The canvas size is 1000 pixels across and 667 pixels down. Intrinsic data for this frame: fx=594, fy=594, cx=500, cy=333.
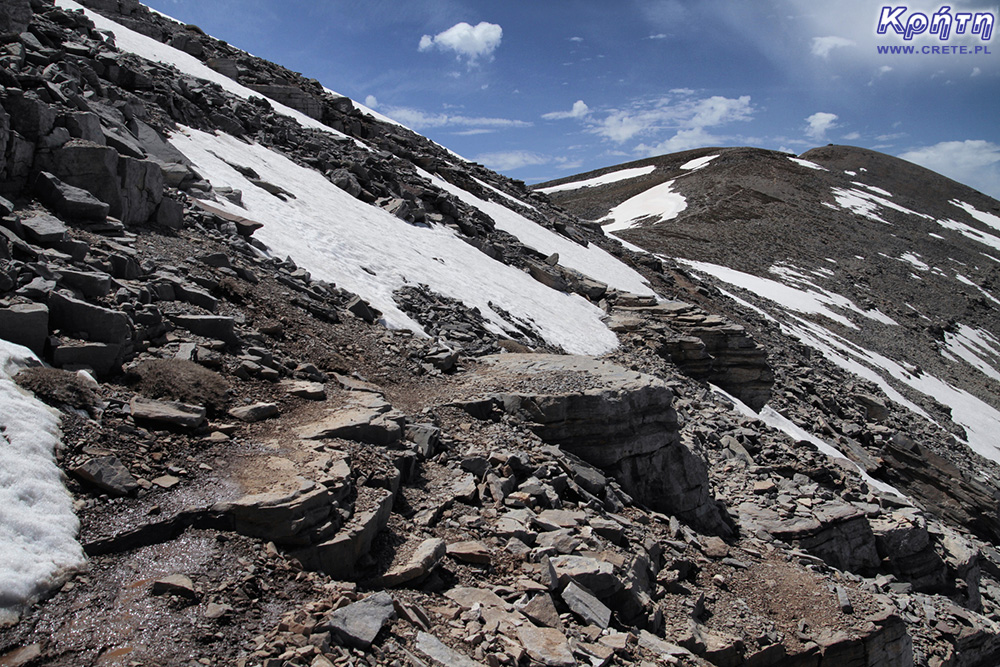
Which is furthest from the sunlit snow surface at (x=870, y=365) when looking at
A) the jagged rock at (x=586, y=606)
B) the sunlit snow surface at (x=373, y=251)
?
the jagged rock at (x=586, y=606)

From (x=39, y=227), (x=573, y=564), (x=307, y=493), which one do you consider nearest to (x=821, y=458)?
(x=573, y=564)

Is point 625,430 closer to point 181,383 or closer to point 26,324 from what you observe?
point 181,383

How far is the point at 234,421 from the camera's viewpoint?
7.21 metres

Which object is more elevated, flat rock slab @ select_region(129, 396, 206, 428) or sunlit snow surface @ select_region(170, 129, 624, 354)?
sunlit snow surface @ select_region(170, 129, 624, 354)

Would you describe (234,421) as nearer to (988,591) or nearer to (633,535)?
(633,535)

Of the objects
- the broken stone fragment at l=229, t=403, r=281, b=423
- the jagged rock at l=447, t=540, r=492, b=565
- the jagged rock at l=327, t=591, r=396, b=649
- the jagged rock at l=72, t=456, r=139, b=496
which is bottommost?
the jagged rock at l=447, t=540, r=492, b=565

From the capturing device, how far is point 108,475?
5.34 metres

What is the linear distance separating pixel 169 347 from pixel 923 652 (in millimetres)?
13706

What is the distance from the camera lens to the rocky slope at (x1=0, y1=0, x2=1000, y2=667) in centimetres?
510

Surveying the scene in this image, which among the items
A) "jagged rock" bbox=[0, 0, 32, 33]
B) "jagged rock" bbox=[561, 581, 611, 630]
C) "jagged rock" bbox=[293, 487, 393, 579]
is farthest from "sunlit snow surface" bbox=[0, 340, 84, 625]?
"jagged rock" bbox=[0, 0, 32, 33]

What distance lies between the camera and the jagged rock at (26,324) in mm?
6242

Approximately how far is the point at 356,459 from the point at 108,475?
8.83ft

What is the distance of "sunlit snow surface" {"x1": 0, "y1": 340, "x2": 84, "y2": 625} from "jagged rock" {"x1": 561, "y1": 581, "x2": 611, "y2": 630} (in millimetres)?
4543

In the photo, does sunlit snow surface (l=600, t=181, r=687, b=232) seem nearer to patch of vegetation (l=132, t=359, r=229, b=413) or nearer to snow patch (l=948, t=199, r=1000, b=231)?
snow patch (l=948, t=199, r=1000, b=231)
